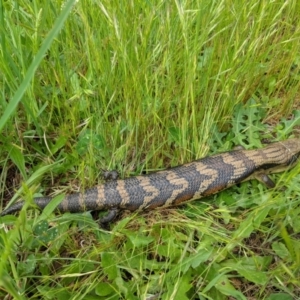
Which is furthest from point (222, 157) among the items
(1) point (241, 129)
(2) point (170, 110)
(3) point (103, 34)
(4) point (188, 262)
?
(3) point (103, 34)

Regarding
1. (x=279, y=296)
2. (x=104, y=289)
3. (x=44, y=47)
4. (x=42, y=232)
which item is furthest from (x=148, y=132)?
(x=44, y=47)

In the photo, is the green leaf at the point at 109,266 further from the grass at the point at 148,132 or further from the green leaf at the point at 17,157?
the green leaf at the point at 17,157

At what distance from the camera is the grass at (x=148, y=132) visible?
7.26ft

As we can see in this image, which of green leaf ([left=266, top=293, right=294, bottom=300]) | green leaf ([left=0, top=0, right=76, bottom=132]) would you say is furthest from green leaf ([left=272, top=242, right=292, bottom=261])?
green leaf ([left=0, top=0, right=76, bottom=132])

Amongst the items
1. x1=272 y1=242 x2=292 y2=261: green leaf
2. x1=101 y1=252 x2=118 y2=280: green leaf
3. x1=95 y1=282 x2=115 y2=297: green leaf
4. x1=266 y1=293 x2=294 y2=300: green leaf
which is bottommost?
x1=266 y1=293 x2=294 y2=300: green leaf

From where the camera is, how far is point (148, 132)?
284cm

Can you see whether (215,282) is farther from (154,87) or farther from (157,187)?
(154,87)

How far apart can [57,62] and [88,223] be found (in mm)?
1076

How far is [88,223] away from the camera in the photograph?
2518mm

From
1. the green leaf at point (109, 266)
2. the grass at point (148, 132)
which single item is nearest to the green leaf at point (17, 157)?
the grass at point (148, 132)

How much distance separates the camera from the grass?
7.26 feet

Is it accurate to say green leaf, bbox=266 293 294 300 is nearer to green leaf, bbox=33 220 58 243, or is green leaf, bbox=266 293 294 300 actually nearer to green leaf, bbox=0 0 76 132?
green leaf, bbox=33 220 58 243

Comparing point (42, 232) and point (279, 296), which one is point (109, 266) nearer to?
point (42, 232)

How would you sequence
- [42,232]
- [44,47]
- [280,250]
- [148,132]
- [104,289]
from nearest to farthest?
[44,47], [104,289], [42,232], [280,250], [148,132]
